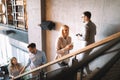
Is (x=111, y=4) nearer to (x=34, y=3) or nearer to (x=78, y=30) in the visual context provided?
(x=78, y=30)

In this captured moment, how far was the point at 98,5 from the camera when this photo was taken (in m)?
4.45

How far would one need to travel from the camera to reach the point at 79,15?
5.03 metres

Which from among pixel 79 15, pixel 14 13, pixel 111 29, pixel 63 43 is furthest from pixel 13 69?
pixel 14 13

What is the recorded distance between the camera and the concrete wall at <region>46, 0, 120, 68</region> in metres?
4.18

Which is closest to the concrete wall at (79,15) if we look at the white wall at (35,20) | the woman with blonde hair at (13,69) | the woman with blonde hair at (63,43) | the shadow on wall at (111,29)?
the shadow on wall at (111,29)

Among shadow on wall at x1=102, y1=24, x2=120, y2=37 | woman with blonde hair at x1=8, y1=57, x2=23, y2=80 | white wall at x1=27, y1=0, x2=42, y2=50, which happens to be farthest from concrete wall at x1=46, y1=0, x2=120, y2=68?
woman with blonde hair at x1=8, y1=57, x2=23, y2=80

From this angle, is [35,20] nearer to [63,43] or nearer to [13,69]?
[13,69]

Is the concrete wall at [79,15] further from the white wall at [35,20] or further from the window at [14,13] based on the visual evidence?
the window at [14,13]

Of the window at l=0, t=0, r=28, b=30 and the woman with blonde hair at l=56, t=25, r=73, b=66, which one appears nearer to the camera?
the woman with blonde hair at l=56, t=25, r=73, b=66

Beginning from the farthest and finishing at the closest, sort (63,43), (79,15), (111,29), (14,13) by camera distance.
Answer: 1. (14,13)
2. (79,15)
3. (111,29)
4. (63,43)

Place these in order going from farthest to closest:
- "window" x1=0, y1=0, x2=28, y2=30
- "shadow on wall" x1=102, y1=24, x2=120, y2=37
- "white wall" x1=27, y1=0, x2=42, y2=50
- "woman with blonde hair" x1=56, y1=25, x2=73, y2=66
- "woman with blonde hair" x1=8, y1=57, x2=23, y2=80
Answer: "window" x1=0, y1=0, x2=28, y2=30 < "white wall" x1=27, y1=0, x2=42, y2=50 < "woman with blonde hair" x1=8, y1=57, x2=23, y2=80 < "shadow on wall" x1=102, y1=24, x2=120, y2=37 < "woman with blonde hair" x1=56, y1=25, x2=73, y2=66

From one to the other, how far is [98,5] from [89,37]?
99cm

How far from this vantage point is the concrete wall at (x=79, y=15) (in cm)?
418

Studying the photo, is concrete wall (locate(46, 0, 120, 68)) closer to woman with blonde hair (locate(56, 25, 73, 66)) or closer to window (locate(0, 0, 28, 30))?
woman with blonde hair (locate(56, 25, 73, 66))
